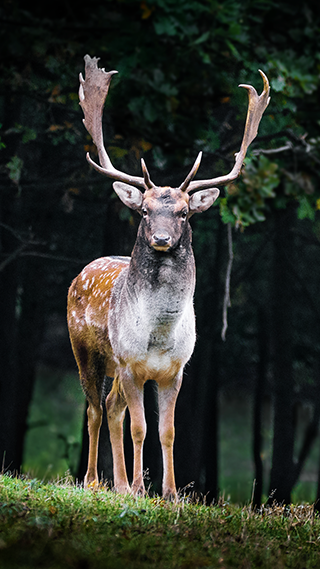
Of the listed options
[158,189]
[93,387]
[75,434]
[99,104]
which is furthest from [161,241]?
[75,434]

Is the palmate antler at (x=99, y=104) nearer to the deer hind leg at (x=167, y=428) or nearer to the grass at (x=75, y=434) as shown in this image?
the deer hind leg at (x=167, y=428)

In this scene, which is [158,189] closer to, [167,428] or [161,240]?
[161,240]

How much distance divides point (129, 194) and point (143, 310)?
0.91m

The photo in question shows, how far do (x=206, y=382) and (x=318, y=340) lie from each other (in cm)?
231

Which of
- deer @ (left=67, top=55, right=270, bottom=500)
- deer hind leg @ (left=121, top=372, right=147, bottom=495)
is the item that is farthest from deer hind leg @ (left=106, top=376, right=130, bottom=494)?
deer hind leg @ (left=121, top=372, right=147, bottom=495)

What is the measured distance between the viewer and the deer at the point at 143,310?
5.76 metres

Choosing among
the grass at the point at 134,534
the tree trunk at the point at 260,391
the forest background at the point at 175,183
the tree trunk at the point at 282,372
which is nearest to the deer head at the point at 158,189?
the forest background at the point at 175,183

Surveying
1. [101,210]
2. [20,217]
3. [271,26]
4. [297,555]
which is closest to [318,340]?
[101,210]

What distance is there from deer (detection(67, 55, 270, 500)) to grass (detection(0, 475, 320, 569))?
0.75 m

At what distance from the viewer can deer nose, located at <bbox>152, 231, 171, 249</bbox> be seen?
538 cm

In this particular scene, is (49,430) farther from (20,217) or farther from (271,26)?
(271,26)

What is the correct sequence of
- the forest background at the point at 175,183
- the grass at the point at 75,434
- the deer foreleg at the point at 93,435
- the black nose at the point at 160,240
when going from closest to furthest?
the black nose at the point at 160,240
the deer foreleg at the point at 93,435
the forest background at the point at 175,183
the grass at the point at 75,434

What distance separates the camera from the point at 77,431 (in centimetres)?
1555

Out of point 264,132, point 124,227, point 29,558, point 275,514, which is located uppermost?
point 264,132
